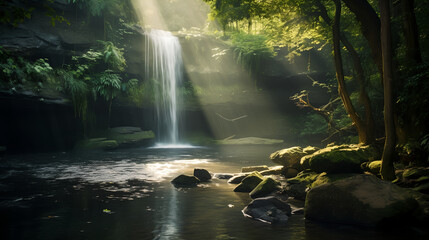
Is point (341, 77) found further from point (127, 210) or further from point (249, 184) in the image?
point (127, 210)

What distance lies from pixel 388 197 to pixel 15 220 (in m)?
6.73

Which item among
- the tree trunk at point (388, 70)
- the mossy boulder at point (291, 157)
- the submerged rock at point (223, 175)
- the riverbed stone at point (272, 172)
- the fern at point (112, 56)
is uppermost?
the fern at point (112, 56)

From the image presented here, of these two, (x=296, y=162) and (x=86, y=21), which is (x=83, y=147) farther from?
(x=296, y=162)

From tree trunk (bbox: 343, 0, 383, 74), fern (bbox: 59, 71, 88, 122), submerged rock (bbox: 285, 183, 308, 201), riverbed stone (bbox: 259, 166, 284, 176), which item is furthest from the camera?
fern (bbox: 59, 71, 88, 122)

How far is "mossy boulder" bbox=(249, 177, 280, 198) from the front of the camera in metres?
8.30

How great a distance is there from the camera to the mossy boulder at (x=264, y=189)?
27.2ft

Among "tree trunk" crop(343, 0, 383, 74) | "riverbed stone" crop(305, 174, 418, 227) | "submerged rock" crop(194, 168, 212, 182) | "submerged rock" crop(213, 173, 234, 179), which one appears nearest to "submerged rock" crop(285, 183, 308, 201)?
"riverbed stone" crop(305, 174, 418, 227)

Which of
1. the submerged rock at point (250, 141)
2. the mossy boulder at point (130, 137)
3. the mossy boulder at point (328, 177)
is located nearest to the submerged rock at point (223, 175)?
the mossy boulder at point (328, 177)

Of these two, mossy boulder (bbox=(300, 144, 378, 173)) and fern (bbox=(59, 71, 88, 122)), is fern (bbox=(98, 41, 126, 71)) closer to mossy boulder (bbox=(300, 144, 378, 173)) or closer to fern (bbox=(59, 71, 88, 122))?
fern (bbox=(59, 71, 88, 122))

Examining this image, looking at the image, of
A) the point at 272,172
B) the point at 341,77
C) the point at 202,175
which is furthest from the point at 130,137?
the point at 341,77

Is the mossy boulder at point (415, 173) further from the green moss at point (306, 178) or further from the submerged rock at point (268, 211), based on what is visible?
the submerged rock at point (268, 211)

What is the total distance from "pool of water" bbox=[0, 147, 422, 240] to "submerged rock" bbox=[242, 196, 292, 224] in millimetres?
181

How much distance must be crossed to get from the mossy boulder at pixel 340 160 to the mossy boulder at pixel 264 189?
4.30 ft

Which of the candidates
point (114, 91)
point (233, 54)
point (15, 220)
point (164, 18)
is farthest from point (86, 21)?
point (164, 18)
